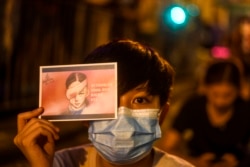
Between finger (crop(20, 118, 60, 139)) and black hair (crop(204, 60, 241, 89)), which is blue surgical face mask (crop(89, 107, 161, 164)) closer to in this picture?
finger (crop(20, 118, 60, 139))

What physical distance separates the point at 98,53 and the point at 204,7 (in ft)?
72.0

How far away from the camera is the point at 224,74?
5.05 metres

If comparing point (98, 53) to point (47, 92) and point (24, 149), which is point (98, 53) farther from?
point (24, 149)

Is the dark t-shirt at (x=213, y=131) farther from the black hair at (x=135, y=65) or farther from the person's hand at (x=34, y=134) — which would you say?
the person's hand at (x=34, y=134)

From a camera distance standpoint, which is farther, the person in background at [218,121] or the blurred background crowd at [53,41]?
the blurred background crowd at [53,41]

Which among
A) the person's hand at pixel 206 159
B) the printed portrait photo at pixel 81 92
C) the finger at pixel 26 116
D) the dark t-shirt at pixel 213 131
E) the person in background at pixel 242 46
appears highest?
the person in background at pixel 242 46

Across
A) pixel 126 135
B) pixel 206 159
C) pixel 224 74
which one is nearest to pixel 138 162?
pixel 126 135

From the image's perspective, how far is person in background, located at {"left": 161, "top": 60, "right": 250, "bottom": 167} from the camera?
5012 mm

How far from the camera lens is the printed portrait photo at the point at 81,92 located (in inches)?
99.8

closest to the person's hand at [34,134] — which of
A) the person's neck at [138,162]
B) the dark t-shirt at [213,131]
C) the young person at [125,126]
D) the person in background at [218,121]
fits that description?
the young person at [125,126]

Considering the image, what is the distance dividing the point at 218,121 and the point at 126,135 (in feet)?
8.65

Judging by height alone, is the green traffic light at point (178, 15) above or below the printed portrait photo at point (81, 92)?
above

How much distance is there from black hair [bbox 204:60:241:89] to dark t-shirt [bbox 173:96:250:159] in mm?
190

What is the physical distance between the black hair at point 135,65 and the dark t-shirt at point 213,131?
2.31m
